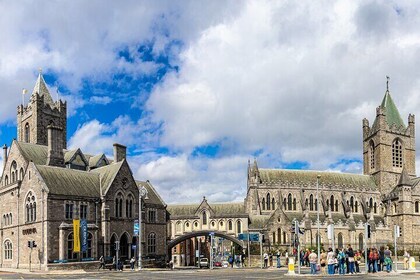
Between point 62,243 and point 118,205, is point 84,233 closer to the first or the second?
point 62,243

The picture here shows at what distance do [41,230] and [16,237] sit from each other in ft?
22.3

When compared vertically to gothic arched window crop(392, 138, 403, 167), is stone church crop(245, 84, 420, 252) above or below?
below

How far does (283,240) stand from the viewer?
93.0 metres

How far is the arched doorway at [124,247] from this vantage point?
6431 cm

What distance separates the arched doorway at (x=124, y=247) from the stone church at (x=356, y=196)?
32.6 metres

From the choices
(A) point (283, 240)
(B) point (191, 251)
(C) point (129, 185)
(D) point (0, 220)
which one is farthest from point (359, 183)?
(D) point (0, 220)

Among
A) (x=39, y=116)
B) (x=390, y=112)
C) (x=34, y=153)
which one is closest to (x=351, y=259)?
(x=34, y=153)

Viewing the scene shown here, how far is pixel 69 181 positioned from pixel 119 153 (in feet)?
33.0

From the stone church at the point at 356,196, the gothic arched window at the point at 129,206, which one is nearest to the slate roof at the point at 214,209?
the stone church at the point at 356,196

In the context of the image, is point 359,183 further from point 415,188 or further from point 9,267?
point 9,267

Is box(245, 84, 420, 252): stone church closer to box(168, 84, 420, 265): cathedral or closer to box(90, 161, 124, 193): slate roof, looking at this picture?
box(168, 84, 420, 265): cathedral

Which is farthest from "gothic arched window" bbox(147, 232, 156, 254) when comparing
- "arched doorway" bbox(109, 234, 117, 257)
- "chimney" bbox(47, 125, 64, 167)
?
"chimney" bbox(47, 125, 64, 167)

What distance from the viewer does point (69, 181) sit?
61.3 meters

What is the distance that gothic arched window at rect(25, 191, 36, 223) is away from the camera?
59.8 meters
